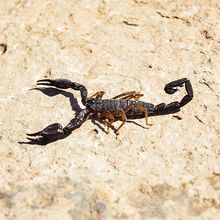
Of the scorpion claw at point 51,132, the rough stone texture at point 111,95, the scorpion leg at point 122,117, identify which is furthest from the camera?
the scorpion leg at point 122,117

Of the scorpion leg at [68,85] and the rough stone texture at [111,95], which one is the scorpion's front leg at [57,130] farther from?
the scorpion leg at [68,85]

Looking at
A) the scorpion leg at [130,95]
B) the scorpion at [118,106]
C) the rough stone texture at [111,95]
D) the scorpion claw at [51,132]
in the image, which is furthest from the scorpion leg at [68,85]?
the scorpion claw at [51,132]

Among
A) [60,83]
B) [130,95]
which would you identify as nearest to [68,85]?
[60,83]

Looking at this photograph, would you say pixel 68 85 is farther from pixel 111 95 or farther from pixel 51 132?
pixel 51 132

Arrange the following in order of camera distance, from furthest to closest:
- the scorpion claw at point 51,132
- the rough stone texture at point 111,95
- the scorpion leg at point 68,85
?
1. the scorpion leg at point 68,85
2. the scorpion claw at point 51,132
3. the rough stone texture at point 111,95

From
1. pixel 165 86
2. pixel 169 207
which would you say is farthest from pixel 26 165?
pixel 165 86

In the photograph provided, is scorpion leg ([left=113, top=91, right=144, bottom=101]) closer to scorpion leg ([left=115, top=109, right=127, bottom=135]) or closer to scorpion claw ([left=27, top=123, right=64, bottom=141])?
Result: scorpion leg ([left=115, top=109, right=127, bottom=135])

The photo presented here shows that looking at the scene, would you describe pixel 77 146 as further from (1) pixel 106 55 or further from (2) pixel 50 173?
(1) pixel 106 55
